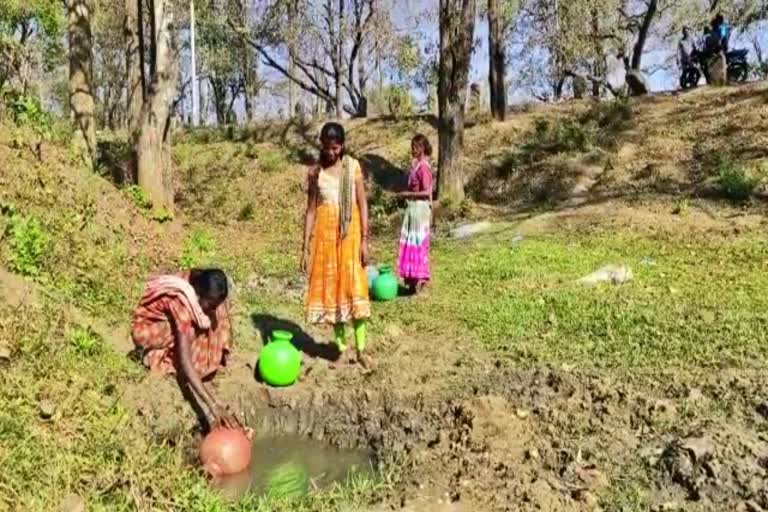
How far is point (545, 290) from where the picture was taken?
778 cm

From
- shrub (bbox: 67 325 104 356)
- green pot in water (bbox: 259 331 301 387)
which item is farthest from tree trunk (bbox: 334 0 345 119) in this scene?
shrub (bbox: 67 325 104 356)

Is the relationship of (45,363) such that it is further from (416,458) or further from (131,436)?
(416,458)

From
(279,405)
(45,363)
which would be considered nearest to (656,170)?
(279,405)

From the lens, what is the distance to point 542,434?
15.7ft

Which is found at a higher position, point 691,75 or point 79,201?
point 691,75

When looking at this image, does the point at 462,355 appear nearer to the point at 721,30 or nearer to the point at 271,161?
the point at 271,161

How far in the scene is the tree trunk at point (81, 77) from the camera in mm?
12203

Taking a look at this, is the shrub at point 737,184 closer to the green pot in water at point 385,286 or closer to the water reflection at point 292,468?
the green pot in water at point 385,286

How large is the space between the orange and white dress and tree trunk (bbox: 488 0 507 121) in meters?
11.4

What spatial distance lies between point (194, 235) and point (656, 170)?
7175 mm

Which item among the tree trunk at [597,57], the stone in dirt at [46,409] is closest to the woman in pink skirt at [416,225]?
the stone in dirt at [46,409]

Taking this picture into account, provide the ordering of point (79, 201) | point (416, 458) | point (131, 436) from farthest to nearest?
point (79, 201), point (416, 458), point (131, 436)

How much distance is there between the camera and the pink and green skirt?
814cm

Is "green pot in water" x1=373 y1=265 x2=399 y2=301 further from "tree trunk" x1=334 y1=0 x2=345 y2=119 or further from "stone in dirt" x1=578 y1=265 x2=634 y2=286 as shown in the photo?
"tree trunk" x1=334 y1=0 x2=345 y2=119
